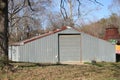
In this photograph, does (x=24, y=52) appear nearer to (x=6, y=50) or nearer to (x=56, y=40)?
(x=56, y=40)

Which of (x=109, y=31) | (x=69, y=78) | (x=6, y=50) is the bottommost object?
(x=69, y=78)

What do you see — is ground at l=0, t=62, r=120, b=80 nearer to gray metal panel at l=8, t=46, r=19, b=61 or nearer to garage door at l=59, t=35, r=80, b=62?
gray metal panel at l=8, t=46, r=19, b=61

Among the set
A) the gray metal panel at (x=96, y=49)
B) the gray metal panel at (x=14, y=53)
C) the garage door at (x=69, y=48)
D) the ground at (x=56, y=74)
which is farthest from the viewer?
the gray metal panel at (x=96, y=49)

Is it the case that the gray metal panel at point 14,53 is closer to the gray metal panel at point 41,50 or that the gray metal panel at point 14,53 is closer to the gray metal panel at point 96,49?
the gray metal panel at point 41,50

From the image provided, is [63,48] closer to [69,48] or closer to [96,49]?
[69,48]

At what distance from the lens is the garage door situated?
45812 millimetres

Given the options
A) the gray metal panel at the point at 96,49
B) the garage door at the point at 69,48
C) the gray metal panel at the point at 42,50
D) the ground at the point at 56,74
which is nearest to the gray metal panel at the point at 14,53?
the gray metal panel at the point at 42,50

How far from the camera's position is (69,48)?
153 feet

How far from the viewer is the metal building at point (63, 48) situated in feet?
146

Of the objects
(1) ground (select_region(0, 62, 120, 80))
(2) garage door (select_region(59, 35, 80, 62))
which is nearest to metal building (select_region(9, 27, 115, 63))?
(2) garage door (select_region(59, 35, 80, 62))

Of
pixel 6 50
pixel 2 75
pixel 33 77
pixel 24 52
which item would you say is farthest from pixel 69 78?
pixel 24 52

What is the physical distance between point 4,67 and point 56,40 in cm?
3244

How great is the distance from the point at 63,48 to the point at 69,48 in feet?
3.34

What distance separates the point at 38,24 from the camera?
2751 inches
